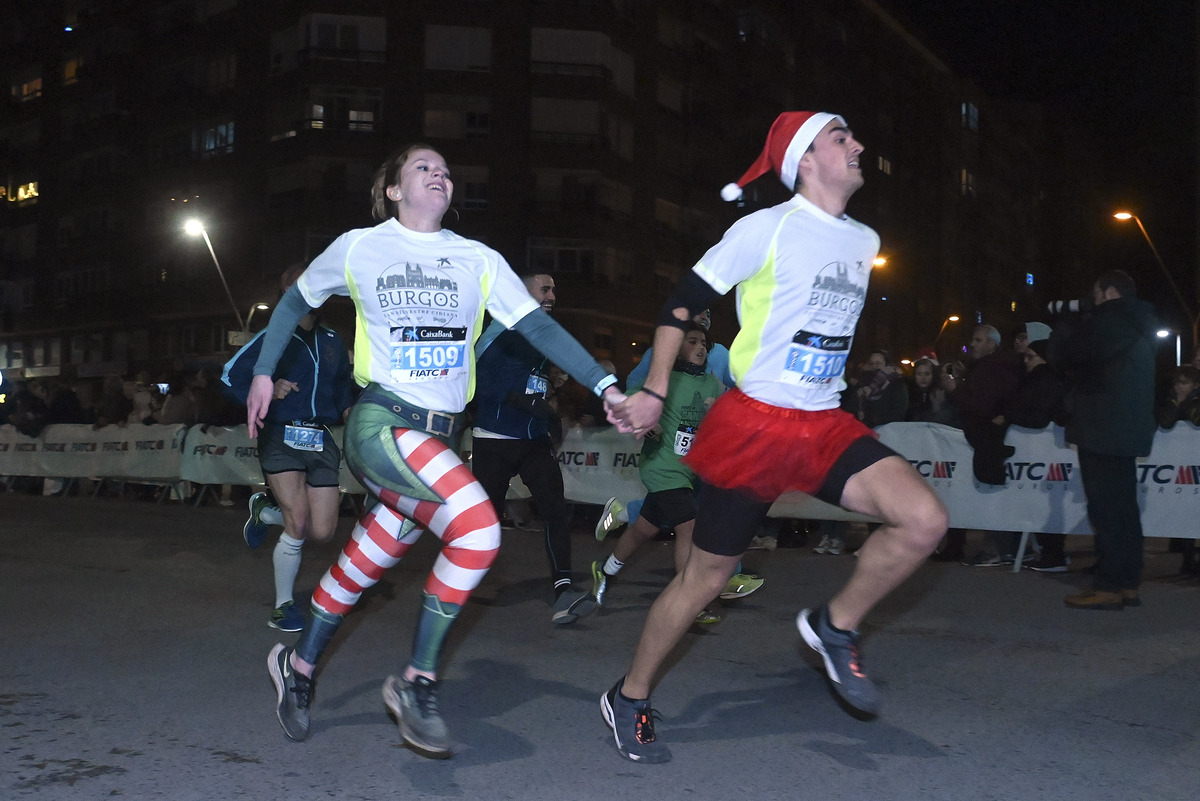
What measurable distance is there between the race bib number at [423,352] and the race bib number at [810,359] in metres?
1.15

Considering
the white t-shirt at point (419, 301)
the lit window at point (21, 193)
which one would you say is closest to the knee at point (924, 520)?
the white t-shirt at point (419, 301)

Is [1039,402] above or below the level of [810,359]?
below

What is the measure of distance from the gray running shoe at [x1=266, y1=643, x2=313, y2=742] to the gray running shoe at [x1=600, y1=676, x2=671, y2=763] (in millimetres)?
→ 1043

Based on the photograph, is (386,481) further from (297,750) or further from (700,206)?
(700,206)

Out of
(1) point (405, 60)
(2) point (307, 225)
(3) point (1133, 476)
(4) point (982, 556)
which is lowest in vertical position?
(4) point (982, 556)

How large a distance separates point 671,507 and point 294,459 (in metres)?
2.13

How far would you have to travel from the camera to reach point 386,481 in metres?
3.83

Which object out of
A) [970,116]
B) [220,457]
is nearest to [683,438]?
[220,457]

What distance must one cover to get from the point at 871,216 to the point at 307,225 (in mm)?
28299

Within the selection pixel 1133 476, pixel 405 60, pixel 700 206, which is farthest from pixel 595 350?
pixel 1133 476

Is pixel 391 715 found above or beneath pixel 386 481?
beneath

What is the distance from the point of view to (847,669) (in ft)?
13.3

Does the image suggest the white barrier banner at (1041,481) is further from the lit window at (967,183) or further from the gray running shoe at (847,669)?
the lit window at (967,183)

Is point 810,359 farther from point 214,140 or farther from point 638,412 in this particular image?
point 214,140
